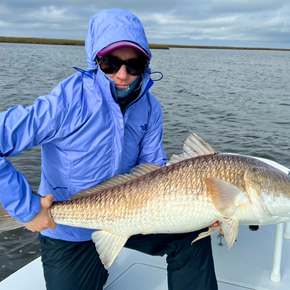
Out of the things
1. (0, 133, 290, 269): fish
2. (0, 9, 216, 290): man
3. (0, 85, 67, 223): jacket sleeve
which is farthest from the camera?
(0, 9, 216, 290): man

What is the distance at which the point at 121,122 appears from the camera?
2611mm

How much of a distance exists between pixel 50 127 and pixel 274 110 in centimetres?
1365

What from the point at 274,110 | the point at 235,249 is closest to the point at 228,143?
the point at 274,110

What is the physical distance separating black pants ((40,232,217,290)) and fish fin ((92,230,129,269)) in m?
0.30

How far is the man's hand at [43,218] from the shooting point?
91.5 inches

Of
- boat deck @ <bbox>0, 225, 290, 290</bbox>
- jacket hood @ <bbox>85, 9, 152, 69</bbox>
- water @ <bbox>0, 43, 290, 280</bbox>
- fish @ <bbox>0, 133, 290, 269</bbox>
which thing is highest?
jacket hood @ <bbox>85, 9, 152, 69</bbox>

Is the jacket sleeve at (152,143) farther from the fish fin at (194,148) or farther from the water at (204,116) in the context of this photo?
the water at (204,116)

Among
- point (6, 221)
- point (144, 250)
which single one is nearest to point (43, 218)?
point (6, 221)

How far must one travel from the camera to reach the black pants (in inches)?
98.4

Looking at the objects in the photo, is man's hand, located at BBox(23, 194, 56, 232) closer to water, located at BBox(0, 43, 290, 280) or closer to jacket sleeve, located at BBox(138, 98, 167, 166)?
jacket sleeve, located at BBox(138, 98, 167, 166)

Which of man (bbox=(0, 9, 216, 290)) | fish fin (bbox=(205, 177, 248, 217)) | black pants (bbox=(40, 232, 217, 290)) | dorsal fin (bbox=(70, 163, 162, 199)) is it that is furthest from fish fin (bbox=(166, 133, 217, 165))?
black pants (bbox=(40, 232, 217, 290))

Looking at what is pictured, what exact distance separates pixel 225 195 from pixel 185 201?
26cm

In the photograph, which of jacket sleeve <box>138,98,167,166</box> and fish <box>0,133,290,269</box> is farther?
jacket sleeve <box>138,98,167,166</box>

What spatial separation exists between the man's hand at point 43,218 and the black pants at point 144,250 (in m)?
0.38
